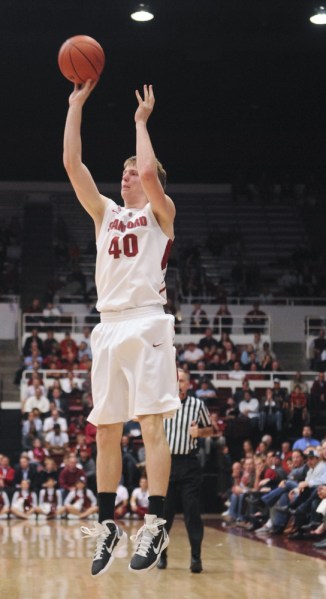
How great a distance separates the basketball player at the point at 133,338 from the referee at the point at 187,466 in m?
4.98

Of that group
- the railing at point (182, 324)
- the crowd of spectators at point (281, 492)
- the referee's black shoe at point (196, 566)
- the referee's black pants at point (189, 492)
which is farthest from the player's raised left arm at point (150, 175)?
the railing at point (182, 324)

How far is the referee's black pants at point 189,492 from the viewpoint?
10.6 m

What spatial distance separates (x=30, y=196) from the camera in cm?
3164

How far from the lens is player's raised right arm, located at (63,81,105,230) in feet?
18.2

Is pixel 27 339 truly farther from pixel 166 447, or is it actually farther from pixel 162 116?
pixel 166 447

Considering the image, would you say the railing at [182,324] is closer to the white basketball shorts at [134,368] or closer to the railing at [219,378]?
the railing at [219,378]

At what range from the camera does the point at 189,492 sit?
10.6 m

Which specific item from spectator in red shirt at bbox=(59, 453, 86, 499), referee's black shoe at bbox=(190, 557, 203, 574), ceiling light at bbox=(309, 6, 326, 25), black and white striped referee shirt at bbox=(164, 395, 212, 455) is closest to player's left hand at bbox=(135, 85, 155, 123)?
black and white striped referee shirt at bbox=(164, 395, 212, 455)

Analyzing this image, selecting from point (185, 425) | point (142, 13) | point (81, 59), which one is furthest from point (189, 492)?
point (142, 13)

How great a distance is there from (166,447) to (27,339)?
17.7 m

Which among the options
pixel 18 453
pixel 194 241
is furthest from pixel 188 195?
pixel 18 453

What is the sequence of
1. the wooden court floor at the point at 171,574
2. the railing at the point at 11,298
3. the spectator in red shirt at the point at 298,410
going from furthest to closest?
the railing at the point at 11,298
the spectator in red shirt at the point at 298,410
the wooden court floor at the point at 171,574

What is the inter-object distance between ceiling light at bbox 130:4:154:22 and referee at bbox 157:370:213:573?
10.8 m

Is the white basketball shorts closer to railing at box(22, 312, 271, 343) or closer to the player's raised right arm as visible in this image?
the player's raised right arm
